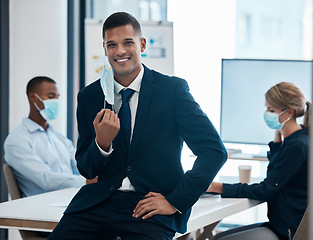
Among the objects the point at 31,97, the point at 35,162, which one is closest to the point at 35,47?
the point at 31,97

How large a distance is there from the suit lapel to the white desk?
0.48 metres

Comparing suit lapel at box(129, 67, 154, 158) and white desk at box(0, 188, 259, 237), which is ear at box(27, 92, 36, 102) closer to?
white desk at box(0, 188, 259, 237)

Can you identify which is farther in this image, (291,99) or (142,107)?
(291,99)

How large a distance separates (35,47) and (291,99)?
124 inches

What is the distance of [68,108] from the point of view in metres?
5.56

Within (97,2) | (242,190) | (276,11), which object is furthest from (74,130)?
(242,190)

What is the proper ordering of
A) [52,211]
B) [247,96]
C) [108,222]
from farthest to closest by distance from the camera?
[247,96] < [52,211] < [108,222]

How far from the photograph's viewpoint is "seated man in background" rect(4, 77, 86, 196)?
10.7 ft

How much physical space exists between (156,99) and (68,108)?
3769 mm

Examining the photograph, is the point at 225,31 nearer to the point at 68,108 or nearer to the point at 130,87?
the point at 68,108

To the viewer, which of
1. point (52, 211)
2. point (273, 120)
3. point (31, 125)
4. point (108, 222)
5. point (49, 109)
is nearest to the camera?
point (108, 222)

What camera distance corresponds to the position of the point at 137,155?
1.89m

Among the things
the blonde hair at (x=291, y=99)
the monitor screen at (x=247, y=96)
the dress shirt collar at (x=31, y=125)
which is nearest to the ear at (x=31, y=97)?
the dress shirt collar at (x=31, y=125)

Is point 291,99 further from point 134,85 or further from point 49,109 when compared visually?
point 49,109
